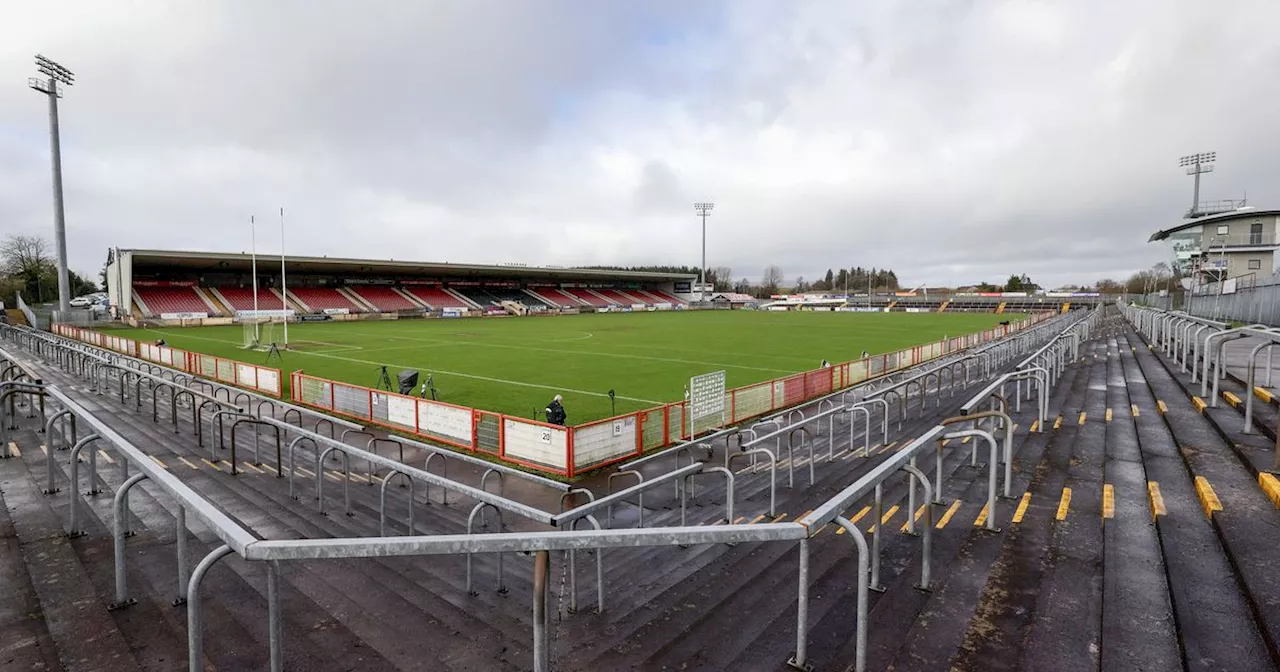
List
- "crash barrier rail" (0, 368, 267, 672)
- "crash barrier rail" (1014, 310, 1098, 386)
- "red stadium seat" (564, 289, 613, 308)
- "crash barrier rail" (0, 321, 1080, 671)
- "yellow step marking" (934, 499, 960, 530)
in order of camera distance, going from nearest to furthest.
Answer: "crash barrier rail" (0, 321, 1080, 671) → "crash barrier rail" (0, 368, 267, 672) → "yellow step marking" (934, 499, 960, 530) → "crash barrier rail" (1014, 310, 1098, 386) → "red stadium seat" (564, 289, 613, 308)

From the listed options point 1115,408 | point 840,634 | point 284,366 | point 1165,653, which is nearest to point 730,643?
point 840,634

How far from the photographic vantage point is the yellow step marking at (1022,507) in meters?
5.92

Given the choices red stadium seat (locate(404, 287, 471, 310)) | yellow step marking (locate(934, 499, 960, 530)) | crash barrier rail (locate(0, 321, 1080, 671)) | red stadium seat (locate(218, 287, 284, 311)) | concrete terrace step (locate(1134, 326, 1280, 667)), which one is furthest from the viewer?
red stadium seat (locate(404, 287, 471, 310))

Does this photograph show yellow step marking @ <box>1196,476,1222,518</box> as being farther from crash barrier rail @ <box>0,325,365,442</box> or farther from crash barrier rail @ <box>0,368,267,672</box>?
crash barrier rail @ <box>0,325,365,442</box>

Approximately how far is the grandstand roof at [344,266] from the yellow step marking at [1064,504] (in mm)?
73527

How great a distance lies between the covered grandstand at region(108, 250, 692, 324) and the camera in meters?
61.6

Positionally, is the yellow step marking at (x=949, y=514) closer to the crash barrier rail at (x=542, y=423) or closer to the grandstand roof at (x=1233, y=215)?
the crash barrier rail at (x=542, y=423)

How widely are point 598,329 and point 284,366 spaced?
29077 mm

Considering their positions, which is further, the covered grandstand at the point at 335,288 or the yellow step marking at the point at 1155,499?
the covered grandstand at the point at 335,288

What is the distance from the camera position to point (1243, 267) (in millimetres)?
56562

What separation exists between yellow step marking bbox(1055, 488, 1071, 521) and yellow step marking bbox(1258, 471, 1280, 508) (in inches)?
60.4

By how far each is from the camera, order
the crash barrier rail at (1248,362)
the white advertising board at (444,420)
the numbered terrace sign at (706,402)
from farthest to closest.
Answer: the numbered terrace sign at (706,402) < the white advertising board at (444,420) < the crash barrier rail at (1248,362)

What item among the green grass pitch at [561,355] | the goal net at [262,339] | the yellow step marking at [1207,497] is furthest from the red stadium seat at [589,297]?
the yellow step marking at [1207,497]

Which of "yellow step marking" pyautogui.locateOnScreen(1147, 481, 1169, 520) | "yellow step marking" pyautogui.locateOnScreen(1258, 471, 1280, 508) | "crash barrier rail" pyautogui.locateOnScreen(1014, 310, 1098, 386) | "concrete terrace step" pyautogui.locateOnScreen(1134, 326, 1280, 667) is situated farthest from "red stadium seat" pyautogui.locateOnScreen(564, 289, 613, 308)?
"yellow step marking" pyautogui.locateOnScreen(1258, 471, 1280, 508)
